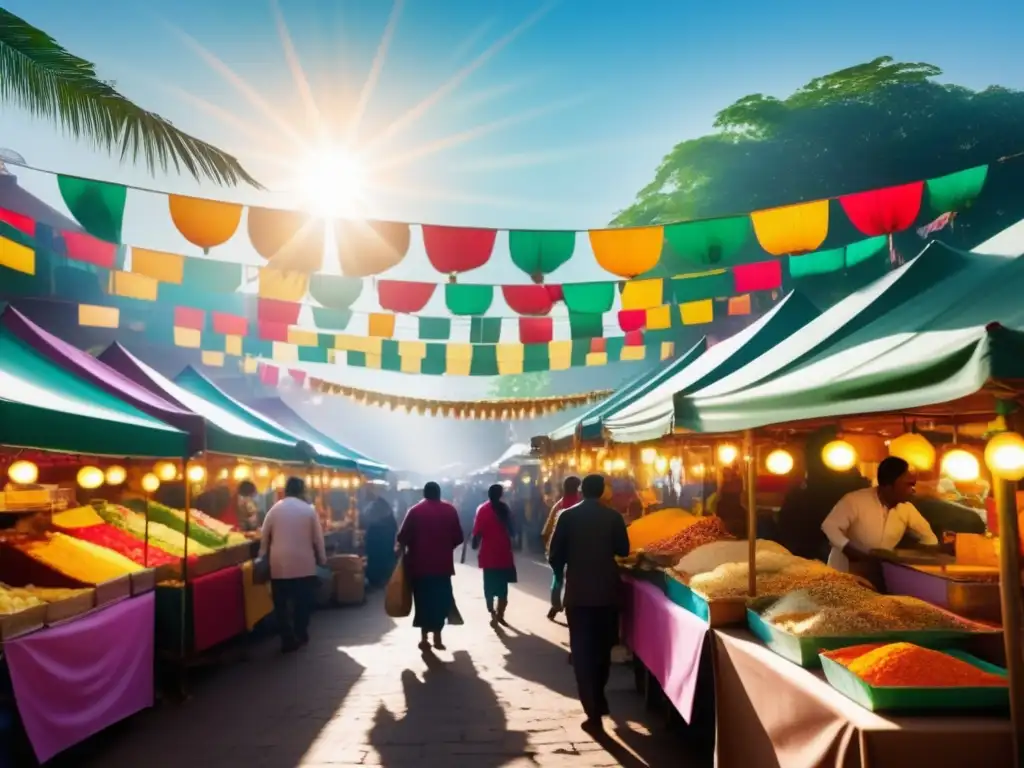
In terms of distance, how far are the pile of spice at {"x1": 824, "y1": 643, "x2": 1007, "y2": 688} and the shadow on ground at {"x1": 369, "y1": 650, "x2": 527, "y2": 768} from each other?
10.1 feet

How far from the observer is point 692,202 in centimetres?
2889

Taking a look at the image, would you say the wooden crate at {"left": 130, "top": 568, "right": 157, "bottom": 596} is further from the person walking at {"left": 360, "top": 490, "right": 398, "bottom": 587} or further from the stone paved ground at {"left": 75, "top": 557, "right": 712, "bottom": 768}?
the person walking at {"left": 360, "top": 490, "right": 398, "bottom": 587}

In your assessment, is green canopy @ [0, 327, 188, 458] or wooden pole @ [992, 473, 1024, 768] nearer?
wooden pole @ [992, 473, 1024, 768]

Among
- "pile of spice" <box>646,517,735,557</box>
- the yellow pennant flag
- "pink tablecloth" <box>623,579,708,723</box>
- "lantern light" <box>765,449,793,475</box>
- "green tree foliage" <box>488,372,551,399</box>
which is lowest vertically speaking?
"pink tablecloth" <box>623,579,708,723</box>

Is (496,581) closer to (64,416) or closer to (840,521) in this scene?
(840,521)

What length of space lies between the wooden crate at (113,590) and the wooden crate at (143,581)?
0.31 feet

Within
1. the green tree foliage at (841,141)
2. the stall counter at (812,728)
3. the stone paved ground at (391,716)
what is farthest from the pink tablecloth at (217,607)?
the green tree foliage at (841,141)

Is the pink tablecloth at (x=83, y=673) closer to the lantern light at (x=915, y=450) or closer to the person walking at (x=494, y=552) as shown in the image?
the person walking at (x=494, y=552)

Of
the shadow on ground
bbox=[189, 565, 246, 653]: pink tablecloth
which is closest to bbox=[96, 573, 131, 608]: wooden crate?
bbox=[189, 565, 246, 653]: pink tablecloth

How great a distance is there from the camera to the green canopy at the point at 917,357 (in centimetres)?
282

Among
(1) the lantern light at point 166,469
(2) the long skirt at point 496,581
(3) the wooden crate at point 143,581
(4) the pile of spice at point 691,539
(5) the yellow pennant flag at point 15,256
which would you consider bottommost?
(2) the long skirt at point 496,581

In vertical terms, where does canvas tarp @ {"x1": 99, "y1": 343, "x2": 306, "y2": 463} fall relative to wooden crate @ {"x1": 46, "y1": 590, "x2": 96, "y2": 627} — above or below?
above

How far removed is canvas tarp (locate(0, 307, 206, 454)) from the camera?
25.2 feet

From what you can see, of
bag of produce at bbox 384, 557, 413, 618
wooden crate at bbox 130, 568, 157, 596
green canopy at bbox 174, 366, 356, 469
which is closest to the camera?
wooden crate at bbox 130, 568, 157, 596
